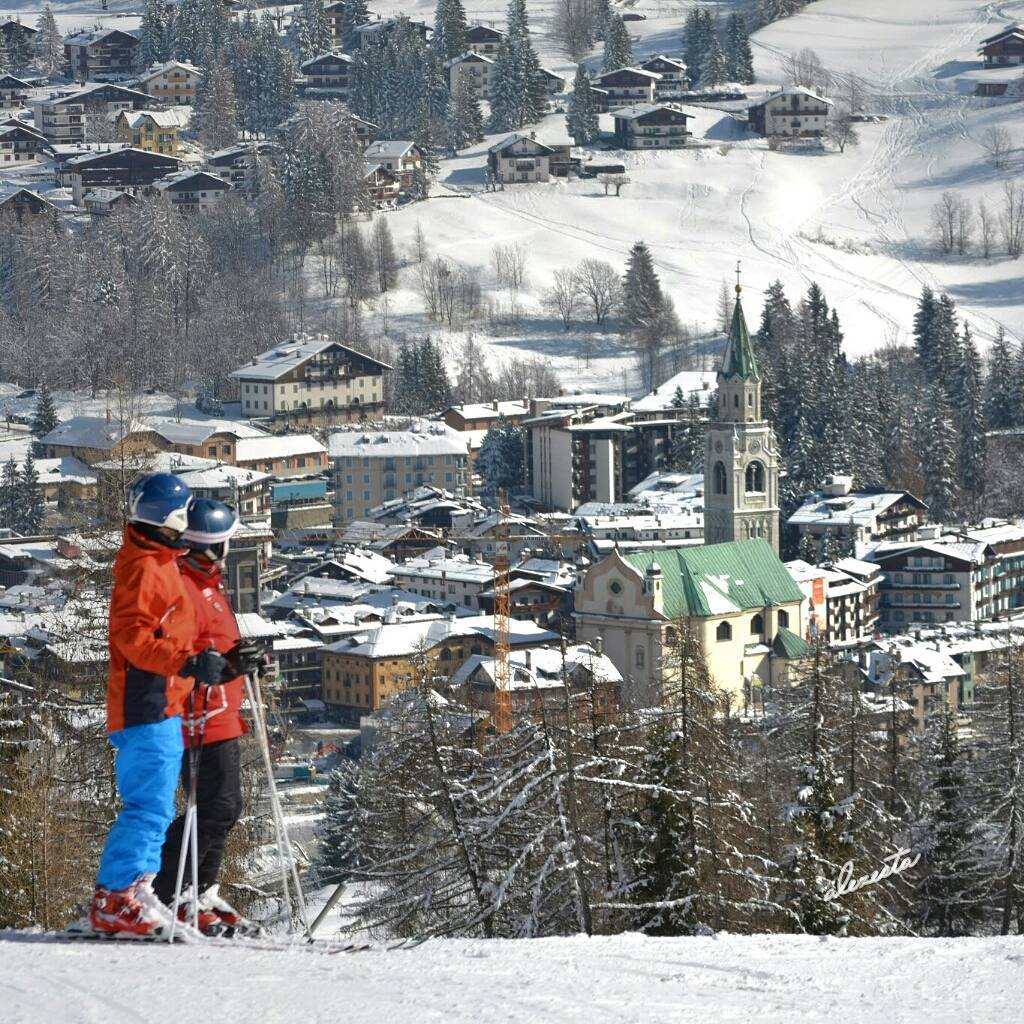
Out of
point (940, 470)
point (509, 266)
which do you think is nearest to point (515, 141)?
point (509, 266)

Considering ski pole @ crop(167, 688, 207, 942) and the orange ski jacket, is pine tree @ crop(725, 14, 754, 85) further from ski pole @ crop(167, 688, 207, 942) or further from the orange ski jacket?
the orange ski jacket

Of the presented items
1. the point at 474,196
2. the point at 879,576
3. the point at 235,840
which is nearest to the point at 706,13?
the point at 474,196

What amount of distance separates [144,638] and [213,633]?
0.42 meters

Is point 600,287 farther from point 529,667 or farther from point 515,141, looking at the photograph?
point 529,667

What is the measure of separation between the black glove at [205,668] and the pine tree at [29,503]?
53499 mm

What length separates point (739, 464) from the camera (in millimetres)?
51000

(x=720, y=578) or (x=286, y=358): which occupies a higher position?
(x=286, y=358)

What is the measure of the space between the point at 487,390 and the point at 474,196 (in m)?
13.4

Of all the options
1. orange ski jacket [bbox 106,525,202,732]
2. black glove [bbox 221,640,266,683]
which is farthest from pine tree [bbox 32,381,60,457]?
orange ski jacket [bbox 106,525,202,732]

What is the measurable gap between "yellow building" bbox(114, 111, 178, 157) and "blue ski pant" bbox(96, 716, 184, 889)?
8694 centimetres

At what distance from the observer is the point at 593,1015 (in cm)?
717

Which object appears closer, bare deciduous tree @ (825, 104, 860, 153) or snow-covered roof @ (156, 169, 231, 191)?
snow-covered roof @ (156, 169, 231, 191)

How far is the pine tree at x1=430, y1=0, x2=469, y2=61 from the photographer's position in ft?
330

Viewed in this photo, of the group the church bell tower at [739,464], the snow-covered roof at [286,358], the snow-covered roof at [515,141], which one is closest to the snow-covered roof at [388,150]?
the snow-covered roof at [515,141]
